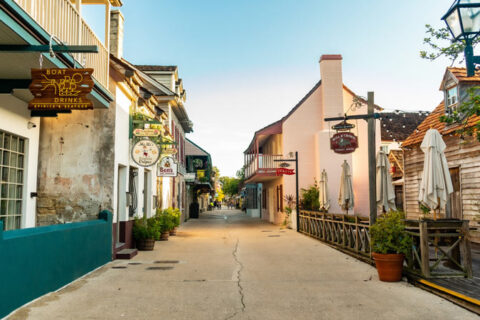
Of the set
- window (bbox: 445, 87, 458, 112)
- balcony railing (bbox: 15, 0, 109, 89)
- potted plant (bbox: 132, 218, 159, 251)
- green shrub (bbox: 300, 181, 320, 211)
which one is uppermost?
window (bbox: 445, 87, 458, 112)

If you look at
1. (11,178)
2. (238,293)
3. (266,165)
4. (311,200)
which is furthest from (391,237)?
(266,165)

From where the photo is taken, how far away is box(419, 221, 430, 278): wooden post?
727 centimetres

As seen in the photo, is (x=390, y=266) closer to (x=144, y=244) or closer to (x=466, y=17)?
(x=466, y=17)

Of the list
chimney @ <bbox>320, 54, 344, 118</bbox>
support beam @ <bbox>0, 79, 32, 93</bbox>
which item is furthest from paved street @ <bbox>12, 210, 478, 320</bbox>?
chimney @ <bbox>320, 54, 344, 118</bbox>

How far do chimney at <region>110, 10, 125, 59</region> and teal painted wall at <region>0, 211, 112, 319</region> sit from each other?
6145 millimetres

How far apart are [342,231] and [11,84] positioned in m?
9.39

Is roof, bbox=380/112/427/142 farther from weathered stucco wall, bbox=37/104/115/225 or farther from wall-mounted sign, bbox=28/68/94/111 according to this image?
wall-mounted sign, bbox=28/68/94/111

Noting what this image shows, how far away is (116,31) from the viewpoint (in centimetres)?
1279

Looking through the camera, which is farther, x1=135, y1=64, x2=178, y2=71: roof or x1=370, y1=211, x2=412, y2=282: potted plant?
x1=135, y1=64, x2=178, y2=71: roof

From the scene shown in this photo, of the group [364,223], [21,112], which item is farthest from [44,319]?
[364,223]

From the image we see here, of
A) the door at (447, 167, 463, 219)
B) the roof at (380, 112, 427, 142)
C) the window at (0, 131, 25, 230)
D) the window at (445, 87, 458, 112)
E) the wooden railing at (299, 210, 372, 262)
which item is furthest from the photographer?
the roof at (380, 112, 427, 142)

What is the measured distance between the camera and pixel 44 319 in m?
5.14

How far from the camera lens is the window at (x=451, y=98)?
14.4 m

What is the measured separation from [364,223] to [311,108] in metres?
12.8
